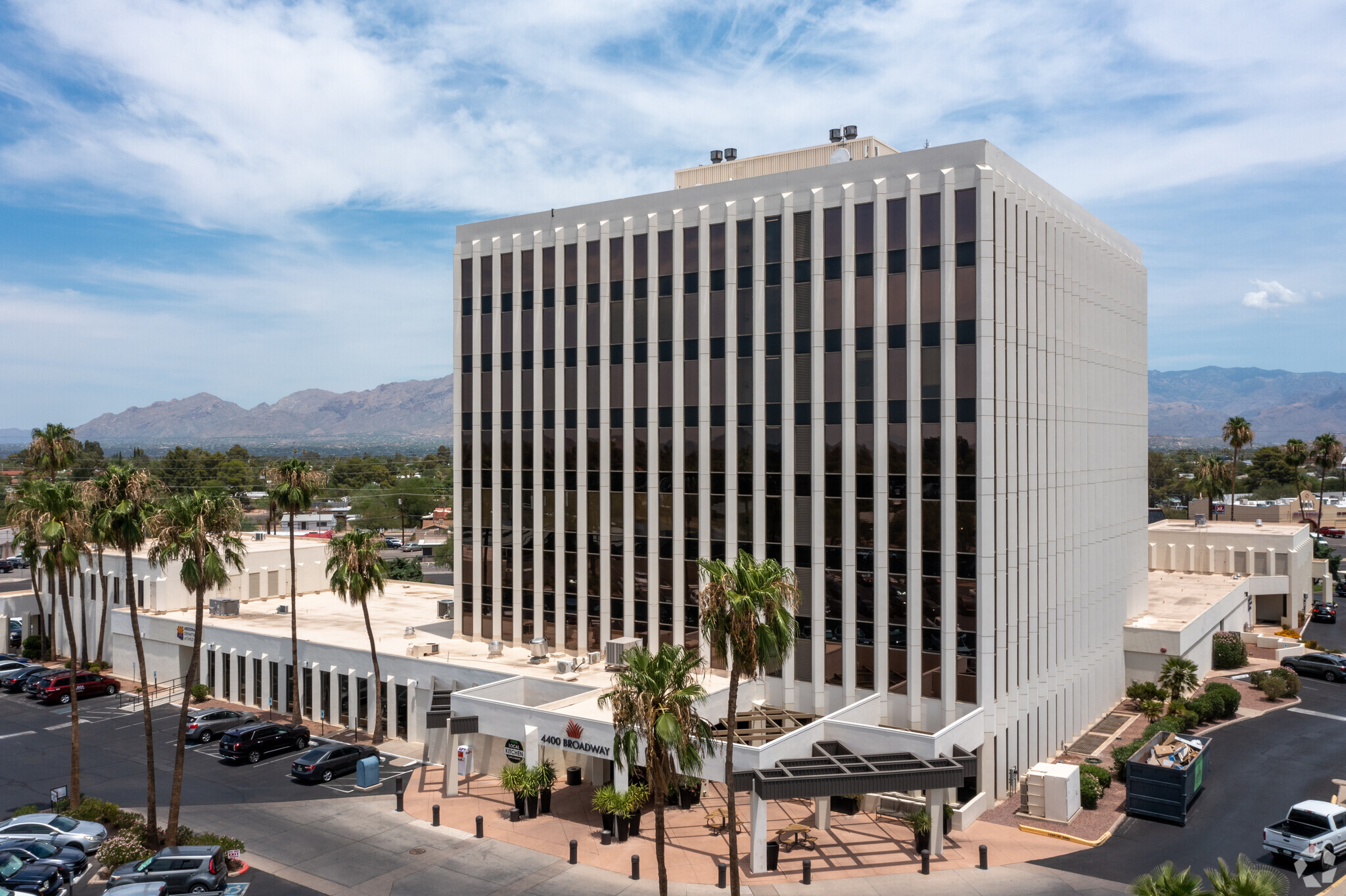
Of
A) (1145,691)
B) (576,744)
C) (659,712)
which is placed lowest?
(1145,691)

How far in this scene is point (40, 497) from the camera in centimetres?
4103

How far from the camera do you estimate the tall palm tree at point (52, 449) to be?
61344 millimetres

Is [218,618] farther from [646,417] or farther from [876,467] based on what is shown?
[876,467]

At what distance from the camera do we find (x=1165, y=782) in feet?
119

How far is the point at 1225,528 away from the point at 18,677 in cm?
9314

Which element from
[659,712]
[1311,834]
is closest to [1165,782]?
[1311,834]

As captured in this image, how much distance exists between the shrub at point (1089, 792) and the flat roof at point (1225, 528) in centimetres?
4767

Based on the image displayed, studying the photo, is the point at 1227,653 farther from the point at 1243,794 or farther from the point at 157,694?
the point at 157,694

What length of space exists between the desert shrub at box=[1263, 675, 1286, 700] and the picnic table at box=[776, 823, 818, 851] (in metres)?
34.6

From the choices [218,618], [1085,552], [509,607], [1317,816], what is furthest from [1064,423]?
[218,618]

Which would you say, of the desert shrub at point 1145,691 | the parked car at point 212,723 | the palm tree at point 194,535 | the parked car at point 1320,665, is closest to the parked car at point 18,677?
the parked car at point 212,723

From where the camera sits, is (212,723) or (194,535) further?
(212,723)

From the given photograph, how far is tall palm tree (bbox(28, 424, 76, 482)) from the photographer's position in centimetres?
6134

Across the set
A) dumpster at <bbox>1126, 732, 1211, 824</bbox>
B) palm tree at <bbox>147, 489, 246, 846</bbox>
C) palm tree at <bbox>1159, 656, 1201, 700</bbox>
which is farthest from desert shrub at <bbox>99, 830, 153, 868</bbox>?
palm tree at <bbox>1159, 656, 1201, 700</bbox>
